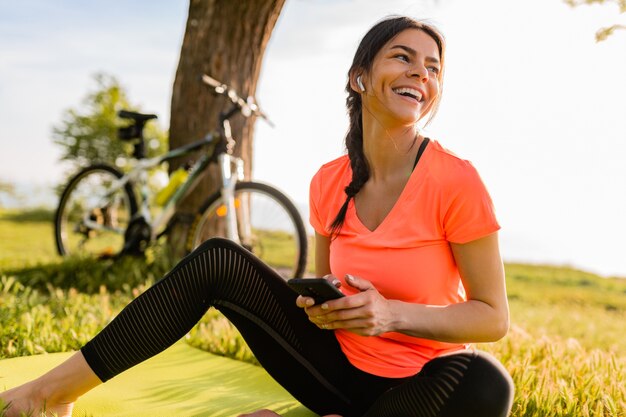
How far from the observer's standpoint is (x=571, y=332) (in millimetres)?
5777

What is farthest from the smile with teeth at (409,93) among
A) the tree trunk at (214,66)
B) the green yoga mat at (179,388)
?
the tree trunk at (214,66)

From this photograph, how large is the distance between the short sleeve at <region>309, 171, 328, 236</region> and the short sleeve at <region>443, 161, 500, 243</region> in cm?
56

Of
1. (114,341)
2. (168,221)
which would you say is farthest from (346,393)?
(168,221)

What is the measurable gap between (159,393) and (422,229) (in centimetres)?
134

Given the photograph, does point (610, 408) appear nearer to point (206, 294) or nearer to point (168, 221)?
point (206, 294)

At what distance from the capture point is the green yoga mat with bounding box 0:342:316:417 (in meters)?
2.45

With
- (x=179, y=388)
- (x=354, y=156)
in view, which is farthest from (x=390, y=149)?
(x=179, y=388)

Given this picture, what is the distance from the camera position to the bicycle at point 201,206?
180 inches

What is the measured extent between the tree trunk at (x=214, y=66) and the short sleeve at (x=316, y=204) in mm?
3161

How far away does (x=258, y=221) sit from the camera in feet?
15.8

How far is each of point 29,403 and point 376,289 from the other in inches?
44.5

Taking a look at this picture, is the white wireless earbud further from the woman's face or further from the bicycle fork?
the bicycle fork

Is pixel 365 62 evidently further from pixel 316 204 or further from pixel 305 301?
pixel 305 301

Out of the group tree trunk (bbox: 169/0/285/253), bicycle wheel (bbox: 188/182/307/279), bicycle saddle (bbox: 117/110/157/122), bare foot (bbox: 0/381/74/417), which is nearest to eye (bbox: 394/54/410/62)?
bare foot (bbox: 0/381/74/417)
